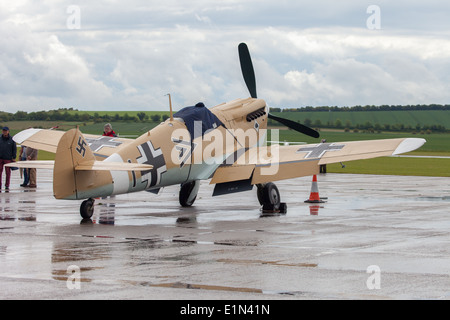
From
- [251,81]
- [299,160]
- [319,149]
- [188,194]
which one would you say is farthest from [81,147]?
[251,81]

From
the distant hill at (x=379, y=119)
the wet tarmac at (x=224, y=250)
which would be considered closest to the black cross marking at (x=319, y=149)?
the wet tarmac at (x=224, y=250)

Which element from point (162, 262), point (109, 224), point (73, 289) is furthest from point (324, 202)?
point (73, 289)

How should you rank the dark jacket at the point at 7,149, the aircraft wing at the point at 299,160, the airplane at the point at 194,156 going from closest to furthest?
the airplane at the point at 194,156, the aircraft wing at the point at 299,160, the dark jacket at the point at 7,149

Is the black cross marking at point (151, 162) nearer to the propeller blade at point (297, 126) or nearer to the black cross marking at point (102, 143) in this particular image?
the black cross marking at point (102, 143)

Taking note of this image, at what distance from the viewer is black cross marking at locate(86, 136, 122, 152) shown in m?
21.8

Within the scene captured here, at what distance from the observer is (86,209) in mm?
16094

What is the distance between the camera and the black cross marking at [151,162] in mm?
16297

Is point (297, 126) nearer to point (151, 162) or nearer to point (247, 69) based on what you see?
point (247, 69)

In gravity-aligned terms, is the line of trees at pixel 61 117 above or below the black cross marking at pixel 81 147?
above

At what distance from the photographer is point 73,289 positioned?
8.40 metres

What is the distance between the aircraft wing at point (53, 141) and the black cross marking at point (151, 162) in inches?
186
